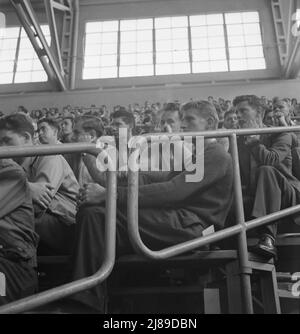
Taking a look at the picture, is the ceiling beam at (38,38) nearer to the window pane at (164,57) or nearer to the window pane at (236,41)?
the window pane at (164,57)

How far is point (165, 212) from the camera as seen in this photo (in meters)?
2.21

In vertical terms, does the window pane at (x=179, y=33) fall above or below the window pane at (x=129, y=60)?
above

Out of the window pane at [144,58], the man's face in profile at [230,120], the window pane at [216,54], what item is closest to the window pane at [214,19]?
the window pane at [216,54]

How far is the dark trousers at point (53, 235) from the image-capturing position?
2363 mm

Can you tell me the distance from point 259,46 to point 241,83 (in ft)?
4.24

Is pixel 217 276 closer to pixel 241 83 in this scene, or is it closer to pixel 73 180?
pixel 73 180

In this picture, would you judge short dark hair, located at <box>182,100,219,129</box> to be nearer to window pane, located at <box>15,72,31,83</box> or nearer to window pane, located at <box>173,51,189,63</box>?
window pane, located at <box>173,51,189,63</box>

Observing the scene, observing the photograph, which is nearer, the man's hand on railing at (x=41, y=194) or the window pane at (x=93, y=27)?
the man's hand on railing at (x=41, y=194)

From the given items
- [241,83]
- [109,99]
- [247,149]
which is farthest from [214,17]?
[247,149]

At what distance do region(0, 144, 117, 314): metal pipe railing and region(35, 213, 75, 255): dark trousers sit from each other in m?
0.58

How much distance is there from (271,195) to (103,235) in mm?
1037

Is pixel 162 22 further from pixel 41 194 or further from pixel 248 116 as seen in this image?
pixel 41 194

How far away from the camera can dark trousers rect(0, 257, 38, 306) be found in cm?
190
